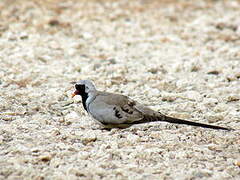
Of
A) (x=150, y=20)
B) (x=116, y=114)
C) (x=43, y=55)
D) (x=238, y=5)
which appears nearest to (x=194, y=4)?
(x=238, y=5)

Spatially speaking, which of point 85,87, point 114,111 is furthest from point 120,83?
point 114,111

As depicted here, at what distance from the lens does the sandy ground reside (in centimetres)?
402

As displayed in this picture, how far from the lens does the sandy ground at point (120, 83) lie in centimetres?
402

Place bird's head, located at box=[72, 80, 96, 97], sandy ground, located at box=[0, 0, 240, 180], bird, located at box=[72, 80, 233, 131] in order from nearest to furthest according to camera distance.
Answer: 1. sandy ground, located at box=[0, 0, 240, 180]
2. bird, located at box=[72, 80, 233, 131]
3. bird's head, located at box=[72, 80, 96, 97]

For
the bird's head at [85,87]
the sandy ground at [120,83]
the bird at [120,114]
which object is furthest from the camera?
the bird's head at [85,87]

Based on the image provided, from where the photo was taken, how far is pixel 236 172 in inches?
153

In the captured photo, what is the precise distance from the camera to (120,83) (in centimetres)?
632

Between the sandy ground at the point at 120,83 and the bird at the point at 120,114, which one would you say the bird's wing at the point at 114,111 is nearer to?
the bird at the point at 120,114

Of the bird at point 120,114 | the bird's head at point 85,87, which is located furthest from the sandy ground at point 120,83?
the bird's head at point 85,87

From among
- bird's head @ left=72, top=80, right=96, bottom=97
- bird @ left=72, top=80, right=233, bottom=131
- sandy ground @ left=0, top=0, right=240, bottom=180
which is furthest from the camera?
bird's head @ left=72, top=80, right=96, bottom=97

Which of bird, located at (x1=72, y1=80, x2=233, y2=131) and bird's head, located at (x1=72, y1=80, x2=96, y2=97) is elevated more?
bird's head, located at (x1=72, y1=80, x2=96, y2=97)

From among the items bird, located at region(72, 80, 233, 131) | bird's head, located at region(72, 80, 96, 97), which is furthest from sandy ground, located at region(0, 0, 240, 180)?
bird's head, located at region(72, 80, 96, 97)

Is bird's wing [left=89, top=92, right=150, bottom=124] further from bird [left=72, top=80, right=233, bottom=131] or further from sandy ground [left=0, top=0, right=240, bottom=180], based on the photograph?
sandy ground [left=0, top=0, right=240, bottom=180]

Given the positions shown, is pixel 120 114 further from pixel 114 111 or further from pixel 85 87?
pixel 85 87
